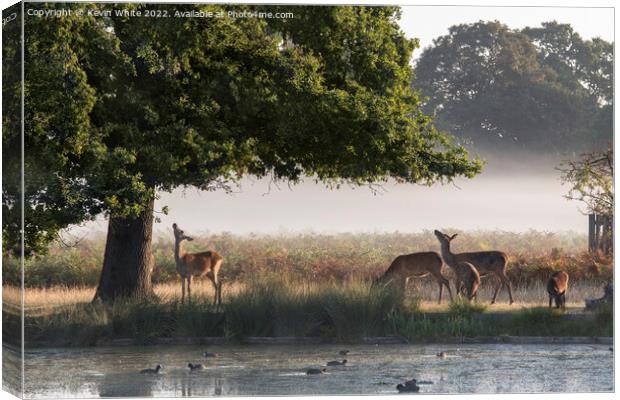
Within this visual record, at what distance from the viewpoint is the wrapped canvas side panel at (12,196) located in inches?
694

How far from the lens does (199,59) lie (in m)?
19.2

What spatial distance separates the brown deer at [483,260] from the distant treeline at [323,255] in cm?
10

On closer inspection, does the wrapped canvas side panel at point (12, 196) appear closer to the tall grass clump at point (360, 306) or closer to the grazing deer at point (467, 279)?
the tall grass clump at point (360, 306)

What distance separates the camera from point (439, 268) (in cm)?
1981

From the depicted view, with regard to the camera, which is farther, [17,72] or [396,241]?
[396,241]

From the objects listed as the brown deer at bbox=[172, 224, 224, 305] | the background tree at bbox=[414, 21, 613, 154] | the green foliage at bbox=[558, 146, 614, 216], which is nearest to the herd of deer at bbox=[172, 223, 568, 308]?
the brown deer at bbox=[172, 224, 224, 305]

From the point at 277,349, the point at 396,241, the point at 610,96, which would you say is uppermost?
the point at 610,96

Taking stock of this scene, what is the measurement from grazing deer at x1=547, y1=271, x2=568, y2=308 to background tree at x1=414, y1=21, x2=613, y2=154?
1.74m

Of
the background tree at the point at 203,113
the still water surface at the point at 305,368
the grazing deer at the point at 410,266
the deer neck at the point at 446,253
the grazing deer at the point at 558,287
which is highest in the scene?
the background tree at the point at 203,113

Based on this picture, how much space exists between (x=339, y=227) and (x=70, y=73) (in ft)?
13.1

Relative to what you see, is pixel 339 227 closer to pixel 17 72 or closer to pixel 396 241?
pixel 396 241

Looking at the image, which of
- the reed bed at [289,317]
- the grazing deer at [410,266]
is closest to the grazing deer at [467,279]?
the grazing deer at [410,266]

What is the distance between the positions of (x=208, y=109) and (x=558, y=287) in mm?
5410

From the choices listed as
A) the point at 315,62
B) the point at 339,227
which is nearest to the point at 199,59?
the point at 315,62
